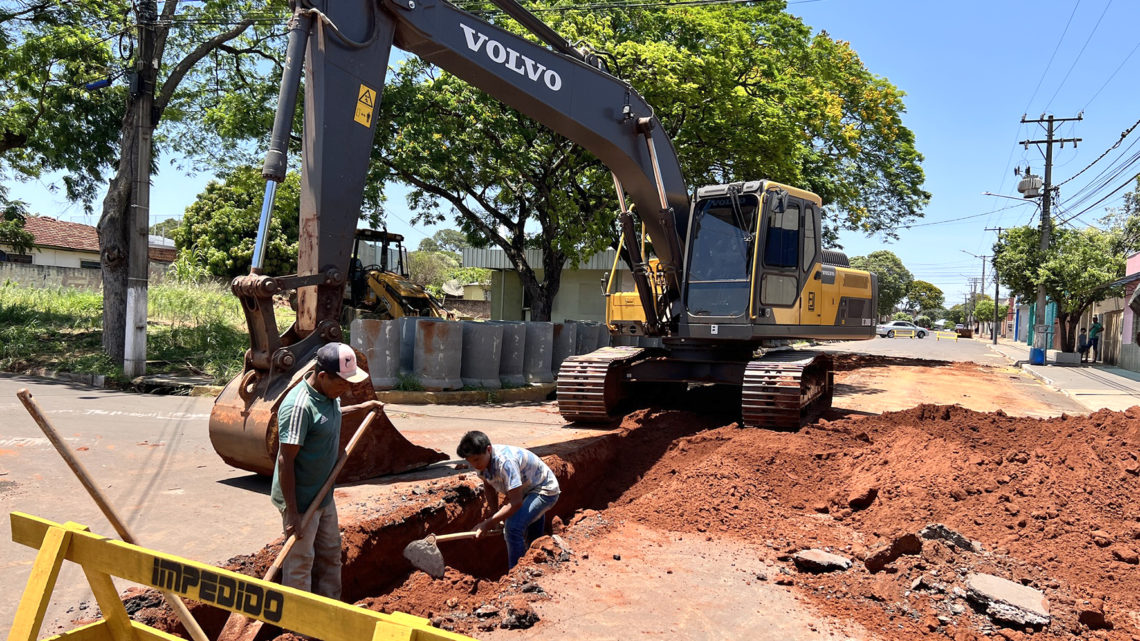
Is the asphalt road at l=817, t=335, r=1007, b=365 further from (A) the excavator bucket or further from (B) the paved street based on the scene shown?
(A) the excavator bucket

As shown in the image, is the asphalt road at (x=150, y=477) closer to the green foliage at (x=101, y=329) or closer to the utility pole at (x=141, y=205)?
the utility pole at (x=141, y=205)

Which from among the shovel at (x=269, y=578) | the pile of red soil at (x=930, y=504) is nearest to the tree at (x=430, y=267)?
the pile of red soil at (x=930, y=504)

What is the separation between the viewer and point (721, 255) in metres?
Result: 9.87

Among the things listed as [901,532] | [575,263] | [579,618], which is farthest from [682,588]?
[575,263]

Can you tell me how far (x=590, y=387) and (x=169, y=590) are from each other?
7644mm

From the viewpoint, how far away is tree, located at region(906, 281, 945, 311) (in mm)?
97188

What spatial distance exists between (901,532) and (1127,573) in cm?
Result: 138

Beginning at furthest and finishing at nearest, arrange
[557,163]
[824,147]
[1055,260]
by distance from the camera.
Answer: [1055,260]
[824,147]
[557,163]

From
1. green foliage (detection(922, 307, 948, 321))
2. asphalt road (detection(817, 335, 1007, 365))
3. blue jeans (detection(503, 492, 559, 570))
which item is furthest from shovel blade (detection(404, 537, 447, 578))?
green foliage (detection(922, 307, 948, 321))

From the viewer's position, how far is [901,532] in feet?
18.9

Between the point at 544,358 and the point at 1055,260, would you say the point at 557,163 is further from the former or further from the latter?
the point at 1055,260

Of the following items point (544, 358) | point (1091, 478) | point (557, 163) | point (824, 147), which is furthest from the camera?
point (824, 147)

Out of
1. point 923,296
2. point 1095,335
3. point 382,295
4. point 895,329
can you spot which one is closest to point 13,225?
point 382,295

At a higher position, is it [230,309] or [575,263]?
[575,263]
